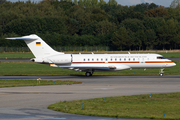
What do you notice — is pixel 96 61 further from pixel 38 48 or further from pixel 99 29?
pixel 99 29

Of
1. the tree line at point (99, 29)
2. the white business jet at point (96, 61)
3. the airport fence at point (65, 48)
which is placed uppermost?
the tree line at point (99, 29)

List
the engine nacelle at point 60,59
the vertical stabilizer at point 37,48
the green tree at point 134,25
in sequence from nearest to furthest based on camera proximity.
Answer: the engine nacelle at point 60,59 → the vertical stabilizer at point 37,48 → the green tree at point 134,25

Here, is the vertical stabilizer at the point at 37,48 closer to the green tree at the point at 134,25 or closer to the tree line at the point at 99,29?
the tree line at the point at 99,29

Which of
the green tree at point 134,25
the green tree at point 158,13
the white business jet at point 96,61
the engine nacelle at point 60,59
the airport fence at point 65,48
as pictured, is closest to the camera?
the engine nacelle at point 60,59

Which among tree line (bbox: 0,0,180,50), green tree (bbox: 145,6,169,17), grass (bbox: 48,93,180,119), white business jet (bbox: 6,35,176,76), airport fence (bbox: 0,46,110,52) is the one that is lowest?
grass (bbox: 48,93,180,119)

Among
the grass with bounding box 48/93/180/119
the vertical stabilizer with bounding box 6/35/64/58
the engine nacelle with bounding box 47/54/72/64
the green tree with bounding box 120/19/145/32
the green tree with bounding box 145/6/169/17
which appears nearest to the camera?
the grass with bounding box 48/93/180/119

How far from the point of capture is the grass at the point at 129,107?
15.7 metres

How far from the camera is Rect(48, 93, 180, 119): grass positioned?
1574 cm

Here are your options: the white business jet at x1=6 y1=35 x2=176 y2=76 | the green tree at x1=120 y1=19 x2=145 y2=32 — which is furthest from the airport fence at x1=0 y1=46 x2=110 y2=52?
the white business jet at x1=6 y1=35 x2=176 y2=76

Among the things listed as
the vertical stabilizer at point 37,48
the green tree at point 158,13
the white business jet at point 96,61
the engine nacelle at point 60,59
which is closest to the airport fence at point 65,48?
the green tree at point 158,13

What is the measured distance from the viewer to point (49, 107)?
17.9 meters

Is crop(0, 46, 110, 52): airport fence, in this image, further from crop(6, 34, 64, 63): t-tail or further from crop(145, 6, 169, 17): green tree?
crop(6, 34, 64, 63): t-tail

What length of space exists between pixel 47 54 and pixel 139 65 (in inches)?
Result: 481

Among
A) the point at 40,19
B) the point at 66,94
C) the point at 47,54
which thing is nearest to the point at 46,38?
the point at 40,19
